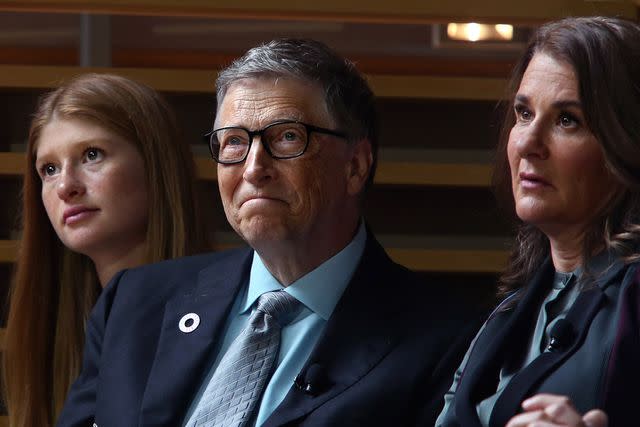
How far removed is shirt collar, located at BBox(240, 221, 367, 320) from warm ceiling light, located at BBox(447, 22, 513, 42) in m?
0.94

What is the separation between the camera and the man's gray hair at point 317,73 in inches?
117

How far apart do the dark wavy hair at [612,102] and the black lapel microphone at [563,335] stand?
0.15 metres

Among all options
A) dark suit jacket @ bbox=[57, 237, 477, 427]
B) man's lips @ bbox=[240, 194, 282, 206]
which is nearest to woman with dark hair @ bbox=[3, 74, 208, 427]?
dark suit jacket @ bbox=[57, 237, 477, 427]

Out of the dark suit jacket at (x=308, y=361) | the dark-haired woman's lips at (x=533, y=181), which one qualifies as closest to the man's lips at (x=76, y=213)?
the dark suit jacket at (x=308, y=361)

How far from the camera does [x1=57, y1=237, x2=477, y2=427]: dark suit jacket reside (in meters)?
2.80

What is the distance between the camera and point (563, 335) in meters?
2.48

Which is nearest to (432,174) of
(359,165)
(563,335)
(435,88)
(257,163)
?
(435,88)

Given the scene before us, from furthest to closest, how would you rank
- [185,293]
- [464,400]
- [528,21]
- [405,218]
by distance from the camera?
[405,218], [528,21], [185,293], [464,400]

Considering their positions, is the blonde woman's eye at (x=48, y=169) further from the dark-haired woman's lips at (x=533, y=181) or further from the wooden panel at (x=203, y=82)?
the dark-haired woman's lips at (x=533, y=181)

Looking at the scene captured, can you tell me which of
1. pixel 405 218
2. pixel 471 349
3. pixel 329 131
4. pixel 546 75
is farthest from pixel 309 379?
pixel 405 218

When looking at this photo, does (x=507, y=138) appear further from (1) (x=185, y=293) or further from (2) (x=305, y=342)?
(1) (x=185, y=293)

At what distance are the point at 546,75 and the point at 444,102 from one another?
3.67ft

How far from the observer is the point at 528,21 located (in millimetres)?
3543

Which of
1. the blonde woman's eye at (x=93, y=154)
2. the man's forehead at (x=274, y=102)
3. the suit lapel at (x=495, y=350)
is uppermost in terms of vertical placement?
the man's forehead at (x=274, y=102)
